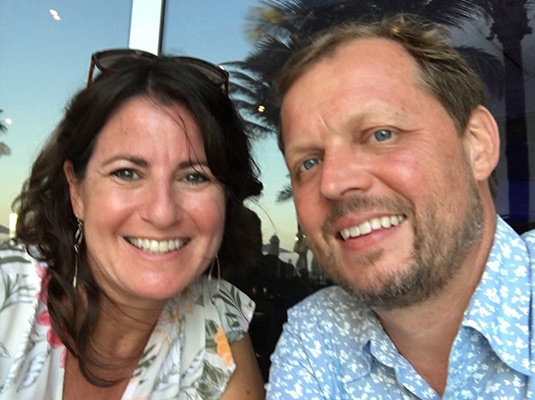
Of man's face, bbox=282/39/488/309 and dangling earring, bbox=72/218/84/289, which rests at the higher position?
man's face, bbox=282/39/488/309

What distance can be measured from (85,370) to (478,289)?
105cm

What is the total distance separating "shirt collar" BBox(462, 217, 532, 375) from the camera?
3.17ft

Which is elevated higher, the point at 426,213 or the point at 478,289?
the point at 426,213

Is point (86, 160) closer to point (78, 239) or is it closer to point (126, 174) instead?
point (126, 174)

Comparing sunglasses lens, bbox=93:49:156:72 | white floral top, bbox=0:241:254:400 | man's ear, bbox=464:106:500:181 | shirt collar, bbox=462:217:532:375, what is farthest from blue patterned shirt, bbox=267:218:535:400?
sunglasses lens, bbox=93:49:156:72

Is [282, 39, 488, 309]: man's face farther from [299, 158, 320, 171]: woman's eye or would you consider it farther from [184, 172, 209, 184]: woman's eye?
[184, 172, 209, 184]: woman's eye

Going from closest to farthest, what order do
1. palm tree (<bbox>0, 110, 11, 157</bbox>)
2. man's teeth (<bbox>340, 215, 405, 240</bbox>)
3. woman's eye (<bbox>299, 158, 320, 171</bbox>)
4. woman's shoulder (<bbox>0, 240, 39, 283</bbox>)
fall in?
1. man's teeth (<bbox>340, 215, 405, 240</bbox>)
2. woman's eye (<bbox>299, 158, 320, 171</bbox>)
3. woman's shoulder (<bbox>0, 240, 39, 283</bbox>)
4. palm tree (<bbox>0, 110, 11, 157</bbox>)

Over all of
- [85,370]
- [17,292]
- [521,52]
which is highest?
[521,52]

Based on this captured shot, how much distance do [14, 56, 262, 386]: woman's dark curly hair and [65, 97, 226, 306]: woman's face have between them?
1.4 inches

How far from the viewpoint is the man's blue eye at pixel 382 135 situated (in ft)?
3.62

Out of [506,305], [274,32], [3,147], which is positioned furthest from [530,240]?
[3,147]

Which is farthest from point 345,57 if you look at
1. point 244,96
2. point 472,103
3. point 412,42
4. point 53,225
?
point 244,96

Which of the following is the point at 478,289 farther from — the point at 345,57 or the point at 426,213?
the point at 345,57

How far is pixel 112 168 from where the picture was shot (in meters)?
1.32
